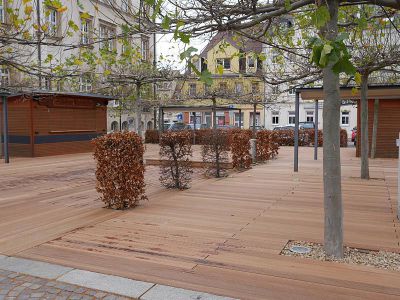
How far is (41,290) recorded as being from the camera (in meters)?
3.79

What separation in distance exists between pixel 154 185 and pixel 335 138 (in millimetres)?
6299

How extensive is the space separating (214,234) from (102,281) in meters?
1.93

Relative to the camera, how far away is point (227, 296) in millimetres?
3578

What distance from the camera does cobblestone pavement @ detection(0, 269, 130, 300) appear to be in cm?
367

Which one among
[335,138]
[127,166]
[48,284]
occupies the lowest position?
[48,284]

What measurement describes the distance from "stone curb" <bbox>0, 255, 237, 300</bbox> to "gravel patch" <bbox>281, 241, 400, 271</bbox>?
1477 mm

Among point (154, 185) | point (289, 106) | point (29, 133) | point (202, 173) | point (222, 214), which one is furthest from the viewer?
point (289, 106)

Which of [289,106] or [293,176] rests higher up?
[289,106]

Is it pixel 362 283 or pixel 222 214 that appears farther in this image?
pixel 222 214

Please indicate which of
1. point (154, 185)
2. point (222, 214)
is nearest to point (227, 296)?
point (222, 214)

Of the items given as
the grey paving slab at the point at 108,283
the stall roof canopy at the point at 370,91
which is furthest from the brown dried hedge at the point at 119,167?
the stall roof canopy at the point at 370,91

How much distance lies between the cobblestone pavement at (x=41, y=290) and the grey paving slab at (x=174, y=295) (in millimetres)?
260

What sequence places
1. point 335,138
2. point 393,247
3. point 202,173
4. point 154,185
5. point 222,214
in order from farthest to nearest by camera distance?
point 202,173 → point 154,185 → point 222,214 → point 393,247 → point 335,138

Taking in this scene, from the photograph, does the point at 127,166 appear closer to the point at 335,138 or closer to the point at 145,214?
the point at 145,214
